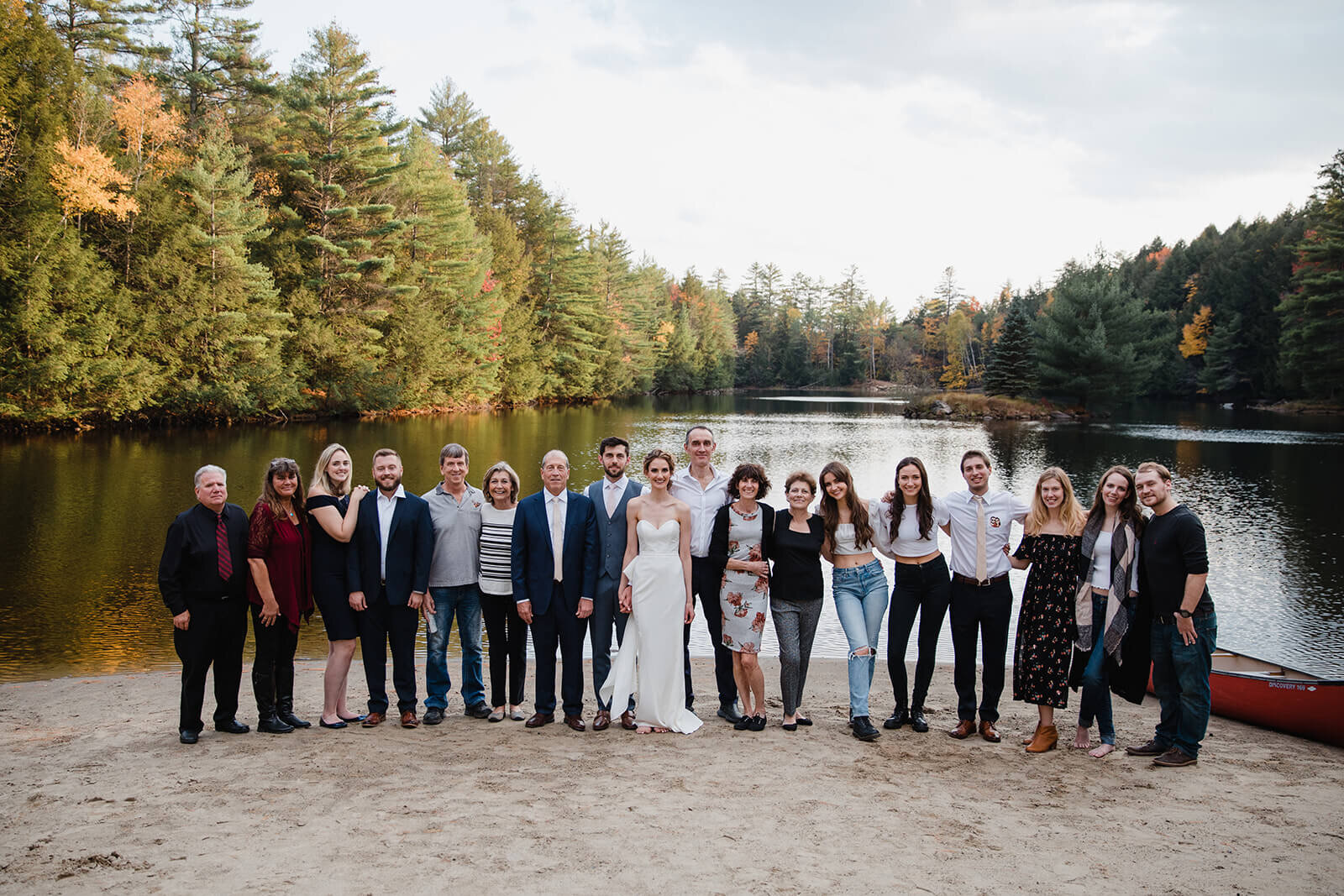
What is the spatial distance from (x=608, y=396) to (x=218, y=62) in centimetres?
3604

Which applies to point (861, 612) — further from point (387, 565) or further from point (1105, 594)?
point (387, 565)

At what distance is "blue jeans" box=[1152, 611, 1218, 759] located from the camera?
4.73 meters

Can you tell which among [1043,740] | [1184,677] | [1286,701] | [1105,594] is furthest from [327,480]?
[1286,701]

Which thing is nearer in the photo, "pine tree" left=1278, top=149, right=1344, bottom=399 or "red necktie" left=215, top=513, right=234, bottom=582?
"red necktie" left=215, top=513, right=234, bottom=582

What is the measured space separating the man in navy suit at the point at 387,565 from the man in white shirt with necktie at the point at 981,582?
3.41 meters

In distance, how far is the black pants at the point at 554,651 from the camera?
17.2ft

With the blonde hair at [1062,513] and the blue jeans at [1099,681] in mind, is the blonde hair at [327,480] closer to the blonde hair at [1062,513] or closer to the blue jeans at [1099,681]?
the blonde hair at [1062,513]

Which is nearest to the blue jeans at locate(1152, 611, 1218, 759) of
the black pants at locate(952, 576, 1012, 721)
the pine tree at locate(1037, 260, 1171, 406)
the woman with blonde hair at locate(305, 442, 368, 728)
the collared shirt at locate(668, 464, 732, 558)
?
the black pants at locate(952, 576, 1012, 721)

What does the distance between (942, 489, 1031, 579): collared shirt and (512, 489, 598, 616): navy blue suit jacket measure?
91.3 inches

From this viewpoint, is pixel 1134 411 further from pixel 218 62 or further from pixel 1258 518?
pixel 218 62

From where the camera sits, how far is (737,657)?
5.40 m

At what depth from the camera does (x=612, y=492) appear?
5391mm

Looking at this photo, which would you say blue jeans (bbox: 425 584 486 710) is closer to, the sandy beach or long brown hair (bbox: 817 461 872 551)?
the sandy beach

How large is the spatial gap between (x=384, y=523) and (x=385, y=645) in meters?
0.78
